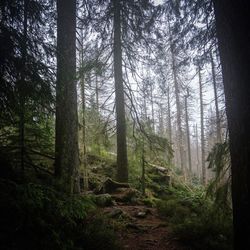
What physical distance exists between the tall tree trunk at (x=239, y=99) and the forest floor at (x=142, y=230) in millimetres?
3220

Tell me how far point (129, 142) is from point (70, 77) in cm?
671

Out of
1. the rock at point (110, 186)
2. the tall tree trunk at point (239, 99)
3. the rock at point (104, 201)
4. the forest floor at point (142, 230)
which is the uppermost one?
the tall tree trunk at point (239, 99)

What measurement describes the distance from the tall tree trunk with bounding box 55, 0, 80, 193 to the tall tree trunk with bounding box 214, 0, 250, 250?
314 centimetres

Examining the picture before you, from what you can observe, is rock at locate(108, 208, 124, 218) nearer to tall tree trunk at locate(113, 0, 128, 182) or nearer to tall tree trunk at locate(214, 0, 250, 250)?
tall tree trunk at locate(113, 0, 128, 182)

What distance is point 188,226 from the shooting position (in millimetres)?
5441

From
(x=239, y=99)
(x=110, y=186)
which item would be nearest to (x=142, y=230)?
(x=110, y=186)

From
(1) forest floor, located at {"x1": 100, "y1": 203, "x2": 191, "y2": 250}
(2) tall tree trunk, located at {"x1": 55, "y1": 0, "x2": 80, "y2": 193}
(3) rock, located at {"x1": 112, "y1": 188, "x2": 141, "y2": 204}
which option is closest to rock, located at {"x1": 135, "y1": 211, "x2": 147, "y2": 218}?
(1) forest floor, located at {"x1": 100, "y1": 203, "x2": 191, "y2": 250}

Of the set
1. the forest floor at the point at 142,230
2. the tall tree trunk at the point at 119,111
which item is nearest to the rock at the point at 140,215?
the forest floor at the point at 142,230

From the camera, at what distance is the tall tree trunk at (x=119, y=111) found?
405 inches

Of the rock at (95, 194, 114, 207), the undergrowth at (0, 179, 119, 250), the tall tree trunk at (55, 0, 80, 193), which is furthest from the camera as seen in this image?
the rock at (95, 194, 114, 207)

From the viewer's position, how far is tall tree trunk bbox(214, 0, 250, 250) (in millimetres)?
2238

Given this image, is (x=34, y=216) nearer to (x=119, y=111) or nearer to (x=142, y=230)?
(x=142, y=230)

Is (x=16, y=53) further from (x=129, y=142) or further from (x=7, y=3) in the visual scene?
(x=129, y=142)

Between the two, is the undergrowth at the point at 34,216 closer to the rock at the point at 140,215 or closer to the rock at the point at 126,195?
the rock at the point at 140,215
